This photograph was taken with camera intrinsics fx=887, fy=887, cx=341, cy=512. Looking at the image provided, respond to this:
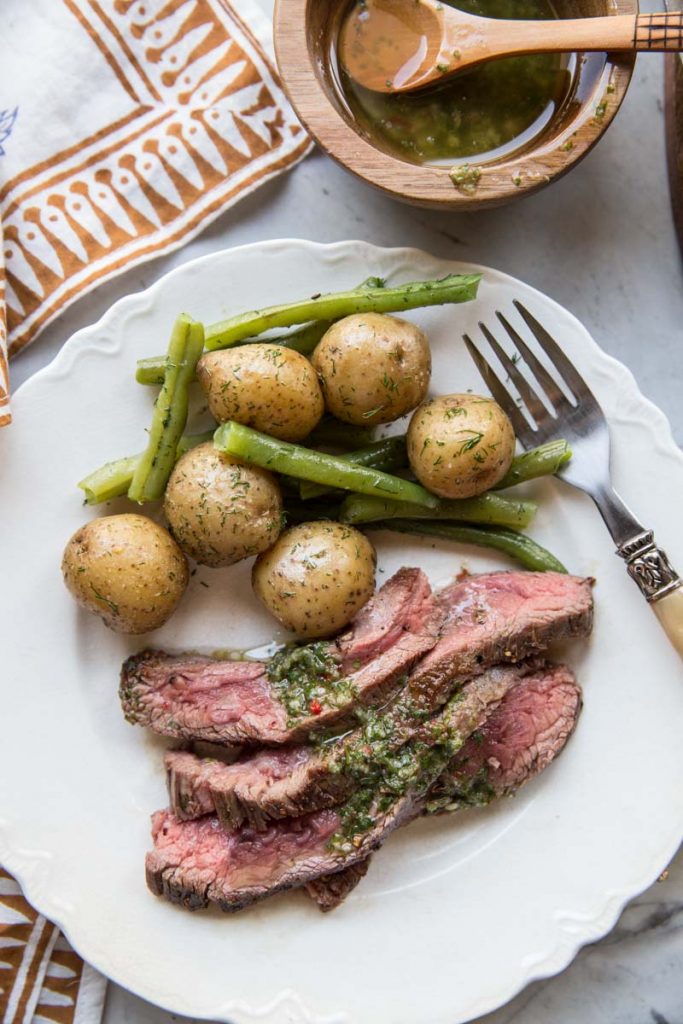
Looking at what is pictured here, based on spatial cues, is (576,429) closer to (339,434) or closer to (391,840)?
(339,434)

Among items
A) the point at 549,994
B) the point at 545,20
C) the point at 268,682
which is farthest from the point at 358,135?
the point at 549,994

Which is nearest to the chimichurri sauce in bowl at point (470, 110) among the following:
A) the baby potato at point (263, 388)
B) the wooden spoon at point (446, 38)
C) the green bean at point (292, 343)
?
the wooden spoon at point (446, 38)

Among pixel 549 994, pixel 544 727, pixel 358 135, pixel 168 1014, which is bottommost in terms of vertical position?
pixel 549 994

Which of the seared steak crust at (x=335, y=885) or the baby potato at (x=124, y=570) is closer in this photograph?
the baby potato at (x=124, y=570)

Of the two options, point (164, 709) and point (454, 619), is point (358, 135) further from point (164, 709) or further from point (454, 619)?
point (164, 709)

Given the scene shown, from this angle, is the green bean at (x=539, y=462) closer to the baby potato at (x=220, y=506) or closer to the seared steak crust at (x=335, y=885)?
the baby potato at (x=220, y=506)

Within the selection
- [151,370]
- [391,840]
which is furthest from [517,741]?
[151,370]
